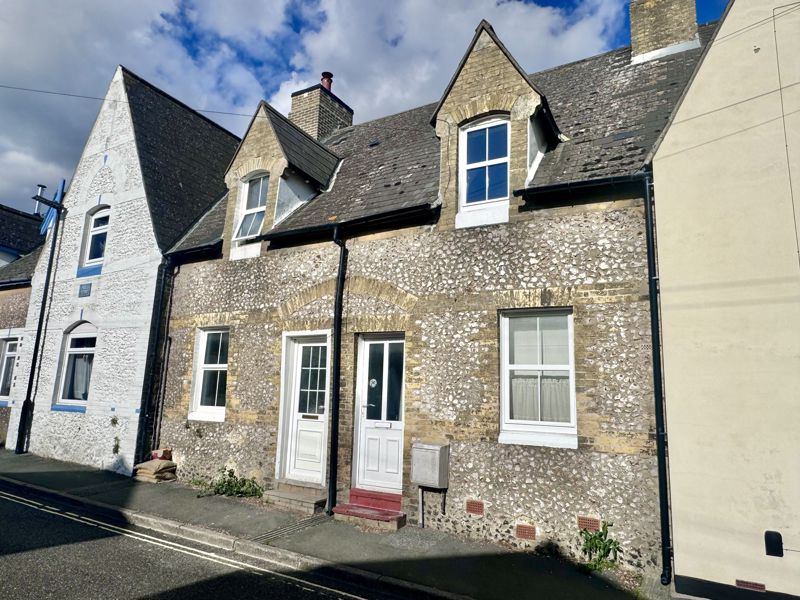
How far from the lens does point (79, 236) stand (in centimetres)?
1373

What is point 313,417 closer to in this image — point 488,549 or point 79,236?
point 488,549

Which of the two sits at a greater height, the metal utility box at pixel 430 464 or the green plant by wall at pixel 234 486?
the metal utility box at pixel 430 464

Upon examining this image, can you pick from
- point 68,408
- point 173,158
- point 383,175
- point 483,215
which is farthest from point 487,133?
point 68,408

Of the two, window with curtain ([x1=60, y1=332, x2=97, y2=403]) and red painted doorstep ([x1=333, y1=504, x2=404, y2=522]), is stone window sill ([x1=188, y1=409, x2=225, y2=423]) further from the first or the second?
window with curtain ([x1=60, y1=332, x2=97, y2=403])

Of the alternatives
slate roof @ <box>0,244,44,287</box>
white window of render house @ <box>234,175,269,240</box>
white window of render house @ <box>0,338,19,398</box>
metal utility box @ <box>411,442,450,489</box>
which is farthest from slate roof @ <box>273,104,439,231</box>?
white window of render house @ <box>0,338,19,398</box>

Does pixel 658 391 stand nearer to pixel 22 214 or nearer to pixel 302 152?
pixel 302 152

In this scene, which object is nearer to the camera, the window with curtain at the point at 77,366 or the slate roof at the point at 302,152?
the slate roof at the point at 302,152

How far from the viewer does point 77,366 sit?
13117 millimetres

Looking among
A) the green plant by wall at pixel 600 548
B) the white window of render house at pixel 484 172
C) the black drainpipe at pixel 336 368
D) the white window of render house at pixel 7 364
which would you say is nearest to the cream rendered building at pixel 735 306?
the green plant by wall at pixel 600 548

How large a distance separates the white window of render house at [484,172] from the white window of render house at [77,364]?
10097 millimetres

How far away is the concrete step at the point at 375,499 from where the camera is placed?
797cm

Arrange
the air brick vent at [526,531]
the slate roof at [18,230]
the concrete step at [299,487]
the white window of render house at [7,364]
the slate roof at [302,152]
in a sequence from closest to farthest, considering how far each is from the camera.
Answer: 1. the air brick vent at [526,531]
2. the concrete step at [299,487]
3. the slate roof at [302,152]
4. the white window of render house at [7,364]
5. the slate roof at [18,230]

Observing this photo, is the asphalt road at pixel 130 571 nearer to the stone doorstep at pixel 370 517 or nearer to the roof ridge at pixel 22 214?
the stone doorstep at pixel 370 517

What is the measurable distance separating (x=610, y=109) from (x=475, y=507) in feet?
23.1
